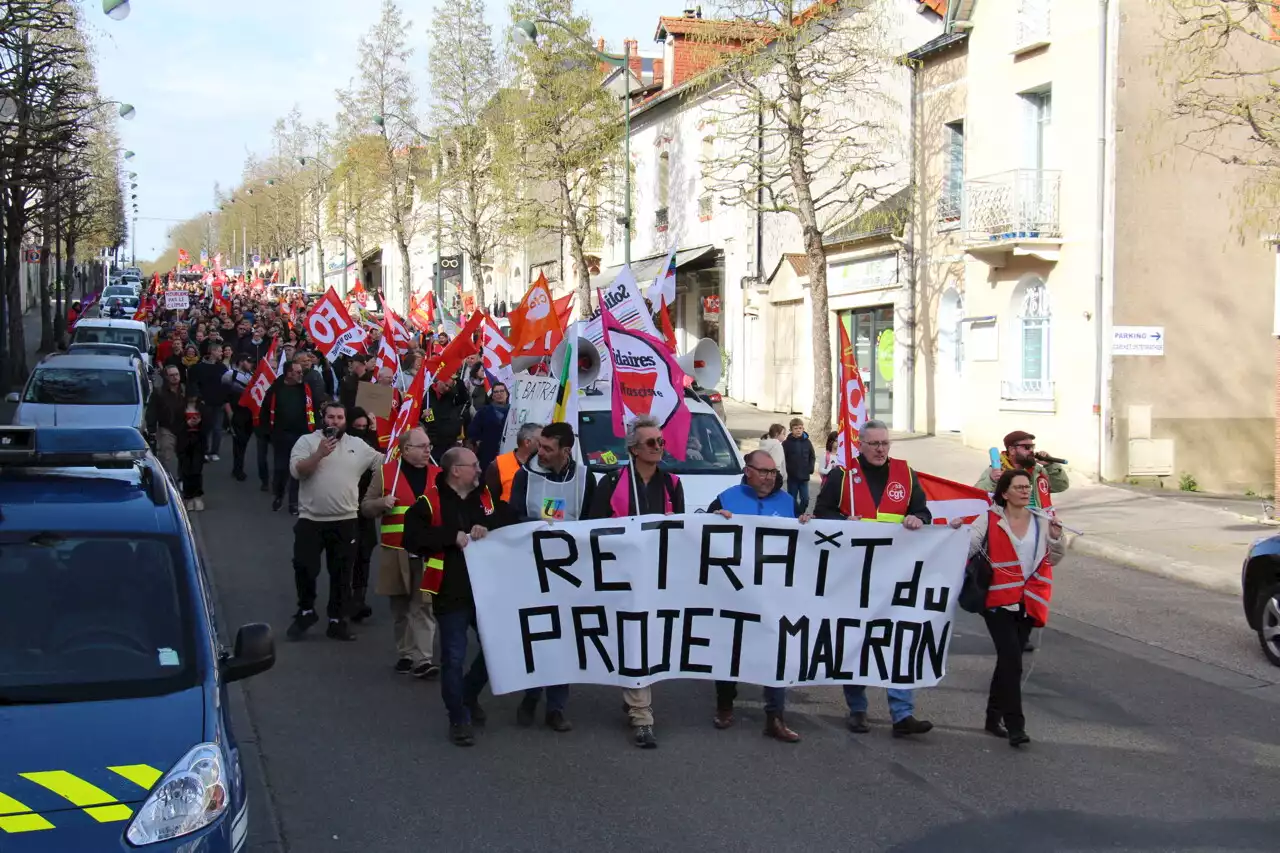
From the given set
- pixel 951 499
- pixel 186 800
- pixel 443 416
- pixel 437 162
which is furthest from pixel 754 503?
pixel 437 162

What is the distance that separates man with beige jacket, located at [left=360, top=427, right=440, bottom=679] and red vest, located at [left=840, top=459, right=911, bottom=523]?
2.69m

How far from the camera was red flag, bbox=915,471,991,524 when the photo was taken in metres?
9.15

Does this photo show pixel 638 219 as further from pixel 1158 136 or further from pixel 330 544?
pixel 330 544

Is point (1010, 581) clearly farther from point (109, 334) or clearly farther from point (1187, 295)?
point (109, 334)

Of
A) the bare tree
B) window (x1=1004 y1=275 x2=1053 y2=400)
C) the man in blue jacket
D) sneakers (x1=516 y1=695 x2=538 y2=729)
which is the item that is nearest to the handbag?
the man in blue jacket

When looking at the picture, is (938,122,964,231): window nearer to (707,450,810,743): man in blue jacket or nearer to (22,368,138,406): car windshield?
(22,368,138,406): car windshield

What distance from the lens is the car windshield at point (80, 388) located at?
663 inches

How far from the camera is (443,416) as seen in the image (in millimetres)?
14914

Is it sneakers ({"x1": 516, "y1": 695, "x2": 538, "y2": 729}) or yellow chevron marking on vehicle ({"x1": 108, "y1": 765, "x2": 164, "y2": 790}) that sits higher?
yellow chevron marking on vehicle ({"x1": 108, "y1": 765, "x2": 164, "y2": 790})

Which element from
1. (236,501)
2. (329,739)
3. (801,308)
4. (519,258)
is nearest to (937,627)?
(329,739)

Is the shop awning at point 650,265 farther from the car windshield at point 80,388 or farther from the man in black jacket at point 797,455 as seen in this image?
the man in black jacket at point 797,455

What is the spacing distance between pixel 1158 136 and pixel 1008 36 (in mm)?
3562

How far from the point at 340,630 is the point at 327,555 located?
0.57 meters

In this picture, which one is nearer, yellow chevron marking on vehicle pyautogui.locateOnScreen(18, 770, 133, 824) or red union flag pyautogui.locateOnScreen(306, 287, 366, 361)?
yellow chevron marking on vehicle pyautogui.locateOnScreen(18, 770, 133, 824)
